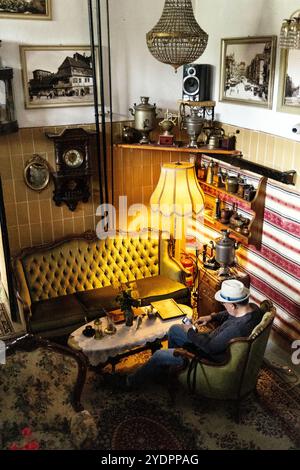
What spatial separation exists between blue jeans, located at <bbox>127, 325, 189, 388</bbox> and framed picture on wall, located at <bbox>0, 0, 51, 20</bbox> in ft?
12.2

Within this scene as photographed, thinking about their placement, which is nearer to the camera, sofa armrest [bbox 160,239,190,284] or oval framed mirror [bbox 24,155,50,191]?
oval framed mirror [bbox 24,155,50,191]

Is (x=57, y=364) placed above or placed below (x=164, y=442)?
above

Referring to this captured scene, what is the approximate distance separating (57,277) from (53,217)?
0.76 metres

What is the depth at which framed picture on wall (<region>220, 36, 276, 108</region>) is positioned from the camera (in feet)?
15.6

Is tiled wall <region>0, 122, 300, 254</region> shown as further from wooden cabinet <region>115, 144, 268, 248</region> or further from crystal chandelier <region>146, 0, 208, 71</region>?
crystal chandelier <region>146, 0, 208, 71</region>

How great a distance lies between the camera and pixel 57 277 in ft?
19.0

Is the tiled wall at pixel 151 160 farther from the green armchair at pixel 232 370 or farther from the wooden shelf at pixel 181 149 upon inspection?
the green armchair at pixel 232 370

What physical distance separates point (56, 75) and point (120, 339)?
3.09 m

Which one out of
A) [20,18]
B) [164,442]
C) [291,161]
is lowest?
[164,442]

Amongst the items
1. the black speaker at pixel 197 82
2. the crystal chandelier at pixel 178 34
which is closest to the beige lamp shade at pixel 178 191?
the black speaker at pixel 197 82

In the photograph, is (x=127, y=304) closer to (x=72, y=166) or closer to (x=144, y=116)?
(x=72, y=166)

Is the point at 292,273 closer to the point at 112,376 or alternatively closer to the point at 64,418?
the point at 112,376

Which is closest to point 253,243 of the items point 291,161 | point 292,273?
point 292,273

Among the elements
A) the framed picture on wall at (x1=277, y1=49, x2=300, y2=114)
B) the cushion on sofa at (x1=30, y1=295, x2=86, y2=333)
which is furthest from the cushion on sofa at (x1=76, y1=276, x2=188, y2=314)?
the framed picture on wall at (x1=277, y1=49, x2=300, y2=114)
